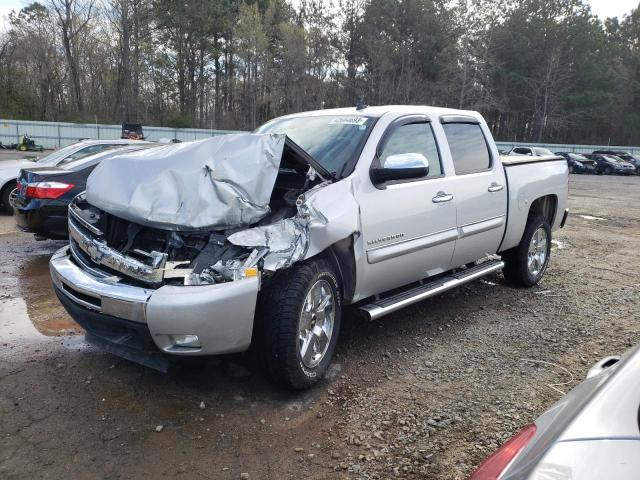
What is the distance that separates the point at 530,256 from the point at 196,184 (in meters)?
4.23

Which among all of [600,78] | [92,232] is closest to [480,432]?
[92,232]

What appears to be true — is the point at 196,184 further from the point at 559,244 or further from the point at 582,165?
the point at 582,165

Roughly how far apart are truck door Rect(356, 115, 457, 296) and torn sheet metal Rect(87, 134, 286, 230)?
760mm

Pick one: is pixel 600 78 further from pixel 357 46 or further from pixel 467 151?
pixel 467 151

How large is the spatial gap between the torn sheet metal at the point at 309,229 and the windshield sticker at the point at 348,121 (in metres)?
0.82

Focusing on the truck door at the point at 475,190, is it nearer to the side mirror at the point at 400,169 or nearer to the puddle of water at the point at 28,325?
the side mirror at the point at 400,169

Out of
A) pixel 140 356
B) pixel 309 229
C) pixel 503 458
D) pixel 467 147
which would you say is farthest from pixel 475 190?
pixel 503 458

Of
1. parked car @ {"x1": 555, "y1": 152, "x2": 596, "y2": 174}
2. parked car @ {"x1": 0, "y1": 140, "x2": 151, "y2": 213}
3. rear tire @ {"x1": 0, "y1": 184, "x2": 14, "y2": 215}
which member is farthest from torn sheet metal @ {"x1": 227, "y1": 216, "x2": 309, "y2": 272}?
parked car @ {"x1": 555, "y1": 152, "x2": 596, "y2": 174}

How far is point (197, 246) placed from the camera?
3.19 meters

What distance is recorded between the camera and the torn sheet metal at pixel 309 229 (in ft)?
10.2

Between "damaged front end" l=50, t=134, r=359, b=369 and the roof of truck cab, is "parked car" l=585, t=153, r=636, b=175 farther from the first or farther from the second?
"damaged front end" l=50, t=134, r=359, b=369

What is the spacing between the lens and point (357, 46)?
51406 millimetres

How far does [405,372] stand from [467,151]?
2349 millimetres

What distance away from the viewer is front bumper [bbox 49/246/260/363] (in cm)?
287
